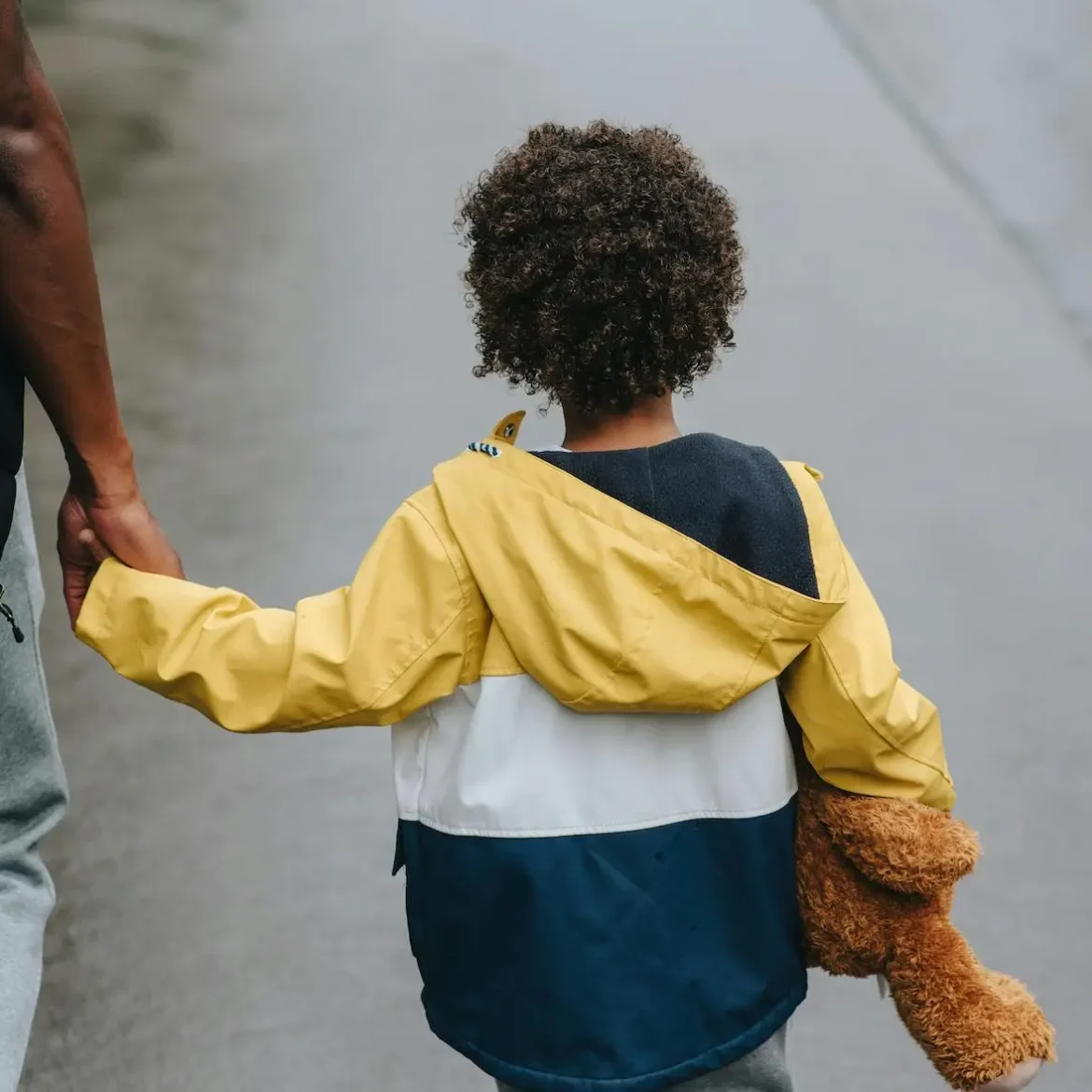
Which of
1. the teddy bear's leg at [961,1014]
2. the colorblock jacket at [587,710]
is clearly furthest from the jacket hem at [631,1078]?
the teddy bear's leg at [961,1014]

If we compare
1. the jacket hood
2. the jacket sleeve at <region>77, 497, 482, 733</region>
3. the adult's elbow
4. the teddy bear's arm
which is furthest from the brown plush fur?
the adult's elbow

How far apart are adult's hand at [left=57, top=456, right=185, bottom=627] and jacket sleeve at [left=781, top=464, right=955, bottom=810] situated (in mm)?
464

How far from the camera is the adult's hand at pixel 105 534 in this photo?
3.50 feet

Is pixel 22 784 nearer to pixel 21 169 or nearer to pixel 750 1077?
pixel 21 169

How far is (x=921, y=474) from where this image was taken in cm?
178

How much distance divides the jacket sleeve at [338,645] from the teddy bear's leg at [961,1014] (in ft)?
1.28

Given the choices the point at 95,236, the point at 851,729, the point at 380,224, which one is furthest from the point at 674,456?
the point at 95,236

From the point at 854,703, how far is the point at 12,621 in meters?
0.60

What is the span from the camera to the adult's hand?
1067 millimetres

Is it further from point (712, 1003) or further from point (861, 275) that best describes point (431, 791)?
point (861, 275)

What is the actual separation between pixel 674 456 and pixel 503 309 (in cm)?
17

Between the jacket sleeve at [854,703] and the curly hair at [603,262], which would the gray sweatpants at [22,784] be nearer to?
the curly hair at [603,262]

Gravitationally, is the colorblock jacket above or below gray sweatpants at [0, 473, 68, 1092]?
above

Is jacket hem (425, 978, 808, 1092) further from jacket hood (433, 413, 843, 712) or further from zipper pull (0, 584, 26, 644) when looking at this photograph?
zipper pull (0, 584, 26, 644)
